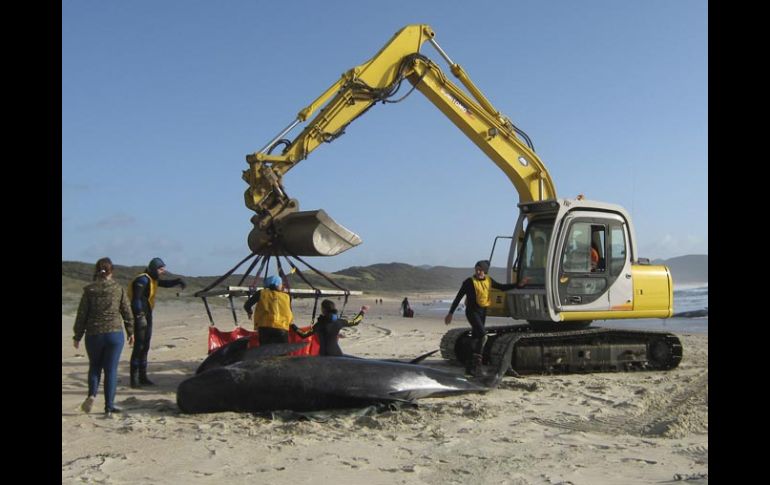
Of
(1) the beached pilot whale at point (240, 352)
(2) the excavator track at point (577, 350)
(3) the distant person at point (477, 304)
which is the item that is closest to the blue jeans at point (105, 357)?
(1) the beached pilot whale at point (240, 352)

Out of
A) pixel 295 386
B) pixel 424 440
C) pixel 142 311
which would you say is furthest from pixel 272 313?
pixel 424 440

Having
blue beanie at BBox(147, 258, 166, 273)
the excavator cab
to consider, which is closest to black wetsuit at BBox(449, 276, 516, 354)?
the excavator cab

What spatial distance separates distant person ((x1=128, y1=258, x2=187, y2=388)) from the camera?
369 inches

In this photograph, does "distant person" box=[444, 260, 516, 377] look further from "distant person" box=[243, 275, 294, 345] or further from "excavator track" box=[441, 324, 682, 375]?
"distant person" box=[243, 275, 294, 345]

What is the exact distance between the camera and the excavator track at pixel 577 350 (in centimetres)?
1055

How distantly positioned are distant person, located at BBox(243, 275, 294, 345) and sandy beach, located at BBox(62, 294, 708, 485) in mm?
1408

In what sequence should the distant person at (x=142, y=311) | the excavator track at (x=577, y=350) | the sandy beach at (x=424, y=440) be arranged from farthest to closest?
the excavator track at (x=577, y=350)
the distant person at (x=142, y=311)
the sandy beach at (x=424, y=440)

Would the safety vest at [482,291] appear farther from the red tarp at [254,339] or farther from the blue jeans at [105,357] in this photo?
the blue jeans at [105,357]

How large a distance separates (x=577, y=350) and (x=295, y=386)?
5.10 meters

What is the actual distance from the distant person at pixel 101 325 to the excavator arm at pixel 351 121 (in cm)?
284
